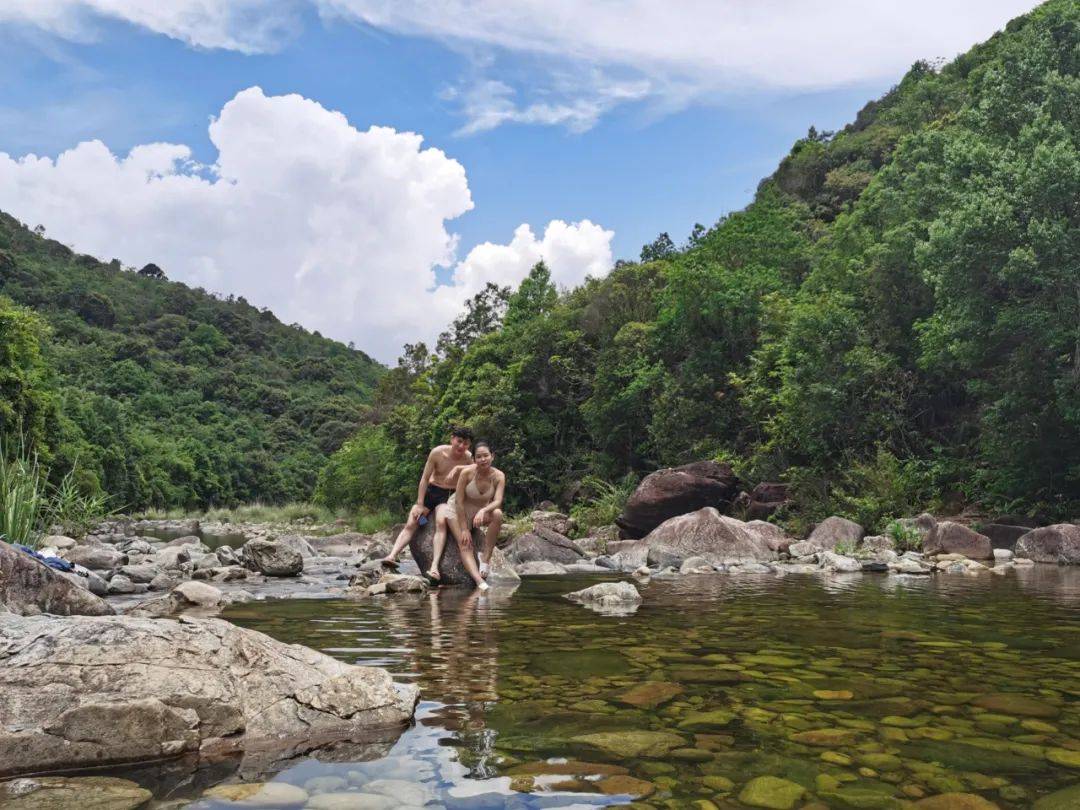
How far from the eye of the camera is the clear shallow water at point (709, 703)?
2.97m

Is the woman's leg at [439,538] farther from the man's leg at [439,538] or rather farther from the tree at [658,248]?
the tree at [658,248]

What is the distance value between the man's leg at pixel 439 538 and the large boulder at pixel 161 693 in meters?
6.98

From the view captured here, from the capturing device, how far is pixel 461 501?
11.1 m

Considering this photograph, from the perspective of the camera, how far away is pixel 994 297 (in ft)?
61.3

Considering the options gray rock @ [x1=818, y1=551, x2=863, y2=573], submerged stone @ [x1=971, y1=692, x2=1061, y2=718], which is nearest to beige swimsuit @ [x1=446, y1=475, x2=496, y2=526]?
gray rock @ [x1=818, y1=551, x2=863, y2=573]

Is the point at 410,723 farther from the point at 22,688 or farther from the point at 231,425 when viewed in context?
the point at 231,425

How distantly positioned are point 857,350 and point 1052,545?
856 cm

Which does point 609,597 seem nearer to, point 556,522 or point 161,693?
point 161,693

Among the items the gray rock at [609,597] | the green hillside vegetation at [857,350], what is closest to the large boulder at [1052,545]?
the green hillside vegetation at [857,350]

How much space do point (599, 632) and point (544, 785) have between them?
12.5 feet

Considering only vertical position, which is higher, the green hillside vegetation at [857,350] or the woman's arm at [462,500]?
the green hillside vegetation at [857,350]

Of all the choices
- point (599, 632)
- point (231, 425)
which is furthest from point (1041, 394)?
point (231, 425)

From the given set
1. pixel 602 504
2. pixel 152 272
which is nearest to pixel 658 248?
pixel 602 504

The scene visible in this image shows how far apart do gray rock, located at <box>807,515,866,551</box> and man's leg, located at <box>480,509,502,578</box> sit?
922 centimetres
